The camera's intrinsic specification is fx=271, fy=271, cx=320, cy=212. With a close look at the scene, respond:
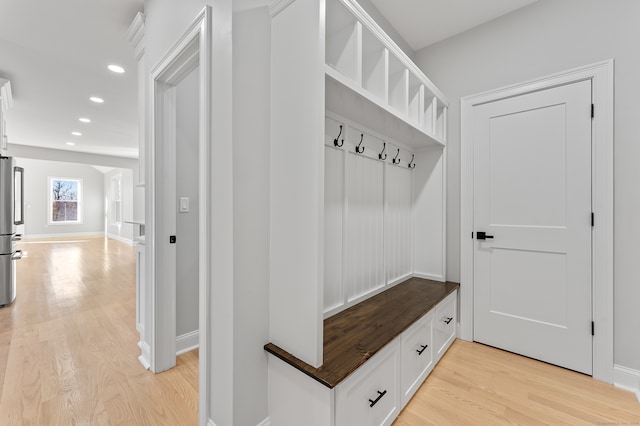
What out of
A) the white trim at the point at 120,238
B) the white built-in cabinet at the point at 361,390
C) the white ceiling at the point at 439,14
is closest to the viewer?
the white built-in cabinet at the point at 361,390

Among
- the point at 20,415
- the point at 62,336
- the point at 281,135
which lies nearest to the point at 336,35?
the point at 281,135

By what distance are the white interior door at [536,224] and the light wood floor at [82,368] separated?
8.08 ft

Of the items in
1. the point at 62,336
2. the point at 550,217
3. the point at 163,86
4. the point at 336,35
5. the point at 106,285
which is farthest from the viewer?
the point at 106,285

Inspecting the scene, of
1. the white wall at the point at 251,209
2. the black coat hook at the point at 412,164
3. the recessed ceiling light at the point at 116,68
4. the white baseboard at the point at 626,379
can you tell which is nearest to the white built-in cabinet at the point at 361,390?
the white wall at the point at 251,209

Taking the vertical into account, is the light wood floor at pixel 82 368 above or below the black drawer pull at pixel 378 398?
below

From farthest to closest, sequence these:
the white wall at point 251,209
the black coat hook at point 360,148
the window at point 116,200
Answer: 1. the window at point 116,200
2. the black coat hook at point 360,148
3. the white wall at point 251,209

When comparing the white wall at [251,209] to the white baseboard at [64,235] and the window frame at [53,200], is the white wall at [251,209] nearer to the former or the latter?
the window frame at [53,200]

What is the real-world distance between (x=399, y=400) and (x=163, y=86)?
8.35ft

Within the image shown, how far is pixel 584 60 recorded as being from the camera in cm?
197

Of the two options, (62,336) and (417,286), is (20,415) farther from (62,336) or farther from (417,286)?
(417,286)

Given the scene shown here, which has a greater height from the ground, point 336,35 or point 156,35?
point 156,35

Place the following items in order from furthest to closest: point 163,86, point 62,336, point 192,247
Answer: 1. point 62,336
2. point 192,247
3. point 163,86

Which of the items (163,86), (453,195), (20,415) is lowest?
(20,415)

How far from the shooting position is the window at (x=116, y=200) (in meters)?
9.65
